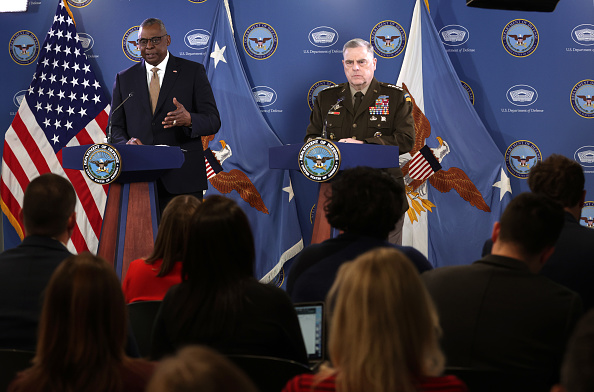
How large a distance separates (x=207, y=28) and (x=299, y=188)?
5.50ft

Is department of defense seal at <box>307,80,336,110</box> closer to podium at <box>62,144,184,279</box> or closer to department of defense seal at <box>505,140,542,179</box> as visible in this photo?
department of defense seal at <box>505,140,542,179</box>

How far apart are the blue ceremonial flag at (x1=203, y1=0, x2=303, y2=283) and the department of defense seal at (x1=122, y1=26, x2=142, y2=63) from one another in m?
0.70

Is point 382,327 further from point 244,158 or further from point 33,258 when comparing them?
point 244,158

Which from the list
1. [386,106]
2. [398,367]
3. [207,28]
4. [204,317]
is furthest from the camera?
[207,28]

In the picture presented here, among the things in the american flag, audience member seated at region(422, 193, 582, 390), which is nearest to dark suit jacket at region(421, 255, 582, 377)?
audience member seated at region(422, 193, 582, 390)

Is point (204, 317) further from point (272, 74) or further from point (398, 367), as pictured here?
point (272, 74)

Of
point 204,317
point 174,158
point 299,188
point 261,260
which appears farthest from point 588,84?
point 204,317

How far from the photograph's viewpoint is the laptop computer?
82.6 inches

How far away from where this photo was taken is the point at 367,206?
249 centimetres

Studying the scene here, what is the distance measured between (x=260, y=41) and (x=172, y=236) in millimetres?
3836

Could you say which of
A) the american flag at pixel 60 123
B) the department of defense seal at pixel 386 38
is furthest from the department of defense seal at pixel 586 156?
the american flag at pixel 60 123

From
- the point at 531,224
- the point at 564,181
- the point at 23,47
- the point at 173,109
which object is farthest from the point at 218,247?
the point at 23,47

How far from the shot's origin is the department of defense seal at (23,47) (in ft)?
20.4

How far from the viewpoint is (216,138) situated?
5992mm
